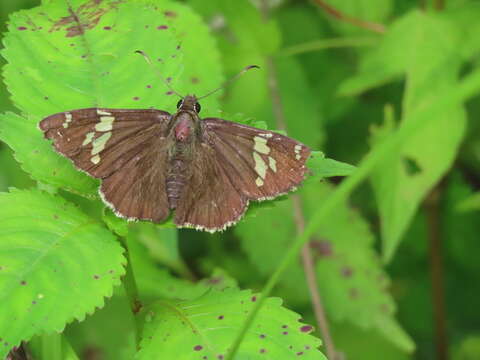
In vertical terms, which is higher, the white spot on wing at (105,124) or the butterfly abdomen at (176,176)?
the white spot on wing at (105,124)

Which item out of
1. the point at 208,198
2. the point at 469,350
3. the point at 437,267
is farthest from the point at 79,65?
the point at 469,350

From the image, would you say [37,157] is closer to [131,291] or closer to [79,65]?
[79,65]

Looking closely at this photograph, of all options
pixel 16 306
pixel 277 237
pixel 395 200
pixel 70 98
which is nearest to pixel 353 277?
pixel 277 237

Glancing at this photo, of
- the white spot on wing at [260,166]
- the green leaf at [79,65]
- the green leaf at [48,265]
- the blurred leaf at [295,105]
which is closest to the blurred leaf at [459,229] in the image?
the blurred leaf at [295,105]

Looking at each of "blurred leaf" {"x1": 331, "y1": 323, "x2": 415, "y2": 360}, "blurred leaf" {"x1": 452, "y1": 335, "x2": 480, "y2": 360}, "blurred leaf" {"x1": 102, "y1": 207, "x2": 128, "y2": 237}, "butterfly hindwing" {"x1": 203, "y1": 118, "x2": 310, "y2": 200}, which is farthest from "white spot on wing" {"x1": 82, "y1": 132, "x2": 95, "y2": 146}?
"blurred leaf" {"x1": 452, "y1": 335, "x2": 480, "y2": 360}

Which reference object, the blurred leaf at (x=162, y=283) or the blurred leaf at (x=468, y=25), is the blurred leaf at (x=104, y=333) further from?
the blurred leaf at (x=468, y=25)
